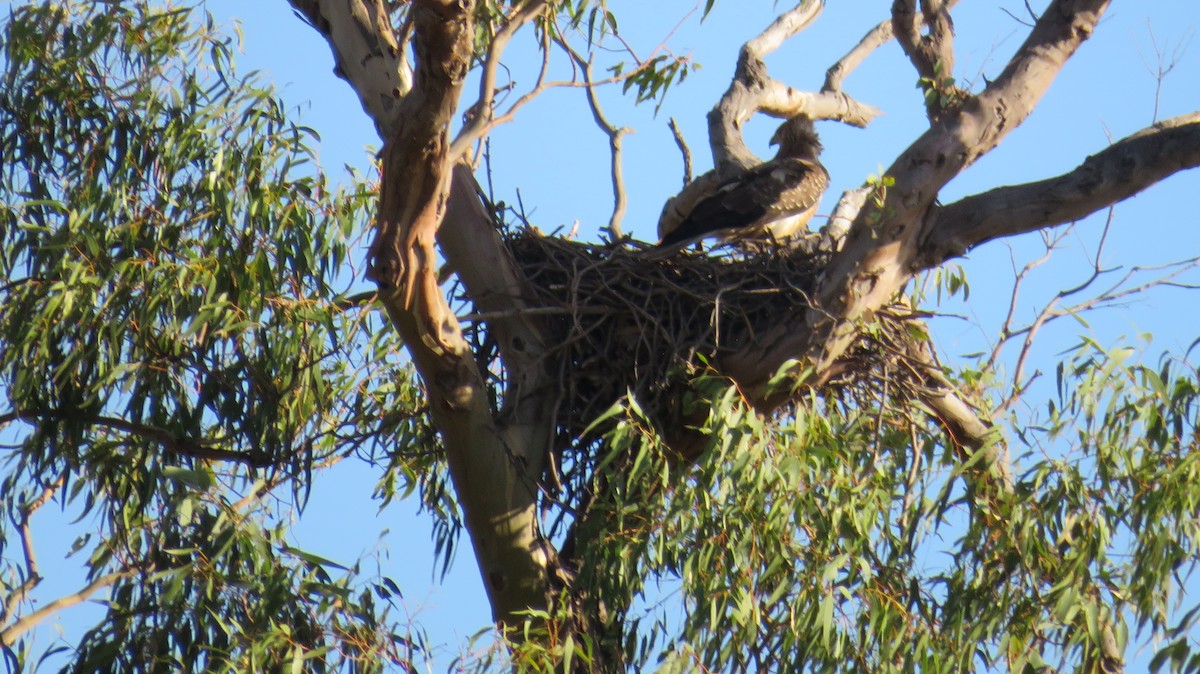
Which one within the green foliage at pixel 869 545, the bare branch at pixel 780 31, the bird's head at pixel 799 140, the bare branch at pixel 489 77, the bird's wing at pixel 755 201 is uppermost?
the bare branch at pixel 780 31

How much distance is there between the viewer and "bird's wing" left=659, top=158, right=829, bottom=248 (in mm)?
5367

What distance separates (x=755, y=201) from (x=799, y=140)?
44.2 inches

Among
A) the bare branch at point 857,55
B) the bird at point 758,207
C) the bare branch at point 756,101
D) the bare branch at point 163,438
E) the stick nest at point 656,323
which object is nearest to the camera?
the stick nest at point 656,323

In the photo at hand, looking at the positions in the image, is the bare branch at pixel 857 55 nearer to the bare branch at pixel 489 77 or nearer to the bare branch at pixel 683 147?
the bare branch at pixel 683 147

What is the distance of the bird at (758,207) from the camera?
5.36 meters

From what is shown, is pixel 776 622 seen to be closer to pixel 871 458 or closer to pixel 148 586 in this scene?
pixel 871 458

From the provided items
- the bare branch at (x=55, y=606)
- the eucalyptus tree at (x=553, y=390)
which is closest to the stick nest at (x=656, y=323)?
the eucalyptus tree at (x=553, y=390)

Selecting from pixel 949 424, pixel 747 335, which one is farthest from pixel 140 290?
pixel 949 424

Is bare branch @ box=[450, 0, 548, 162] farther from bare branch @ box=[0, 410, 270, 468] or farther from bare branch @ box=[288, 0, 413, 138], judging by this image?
bare branch @ box=[0, 410, 270, 468]

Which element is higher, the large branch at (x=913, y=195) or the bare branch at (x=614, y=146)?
the bare branch at (x=614, y=146)

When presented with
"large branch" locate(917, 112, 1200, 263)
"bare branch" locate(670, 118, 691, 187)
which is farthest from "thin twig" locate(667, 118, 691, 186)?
"large branch" locate(917, 112, 1200, 263)

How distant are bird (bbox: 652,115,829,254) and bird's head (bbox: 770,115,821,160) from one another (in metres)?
→ 0.10

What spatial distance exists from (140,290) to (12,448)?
2.42ft

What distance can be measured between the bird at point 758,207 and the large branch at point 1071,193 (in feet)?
2.81
